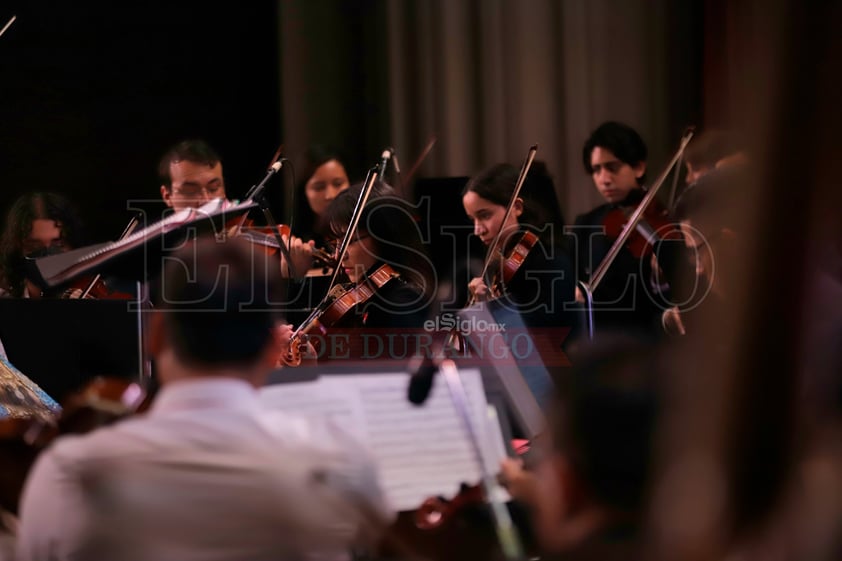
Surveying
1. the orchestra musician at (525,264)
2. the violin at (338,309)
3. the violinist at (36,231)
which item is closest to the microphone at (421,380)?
the orchestra musician at (525,264)

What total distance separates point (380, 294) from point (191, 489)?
1.59m

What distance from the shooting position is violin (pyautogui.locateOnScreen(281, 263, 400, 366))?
103 inches

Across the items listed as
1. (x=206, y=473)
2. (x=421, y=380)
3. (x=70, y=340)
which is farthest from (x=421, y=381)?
(x=70, y=340)

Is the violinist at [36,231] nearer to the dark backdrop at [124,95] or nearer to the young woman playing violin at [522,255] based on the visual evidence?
the young woman playing violin at [522,255]

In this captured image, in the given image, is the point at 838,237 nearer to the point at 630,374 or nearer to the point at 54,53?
the point at 630,374

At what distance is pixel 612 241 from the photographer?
10.2ft

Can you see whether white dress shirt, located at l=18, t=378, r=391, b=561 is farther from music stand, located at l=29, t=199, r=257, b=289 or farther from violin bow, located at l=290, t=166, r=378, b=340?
violin bow, located at l=290, t=166, r=378, b=340

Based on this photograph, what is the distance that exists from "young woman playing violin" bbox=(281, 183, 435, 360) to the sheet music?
1.11m

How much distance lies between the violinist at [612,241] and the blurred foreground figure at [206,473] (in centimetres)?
184

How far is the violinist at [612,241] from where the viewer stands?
9.73ft

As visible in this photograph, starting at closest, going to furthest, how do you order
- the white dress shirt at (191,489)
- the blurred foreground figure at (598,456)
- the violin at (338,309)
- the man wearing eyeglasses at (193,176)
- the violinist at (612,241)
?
the blurred foreground figure at (598,456) → the white dress shirt at (191,489) → the violin at (338,309) → the violinist at (612,241) → the man wearing eyeglasses at (193,176)

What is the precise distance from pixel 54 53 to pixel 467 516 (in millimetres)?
3524

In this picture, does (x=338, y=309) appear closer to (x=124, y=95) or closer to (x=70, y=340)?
(x=70, y=340)

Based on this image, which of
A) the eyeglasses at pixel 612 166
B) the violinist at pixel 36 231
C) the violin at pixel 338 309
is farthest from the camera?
the eyeglasses at pixel 612 166
